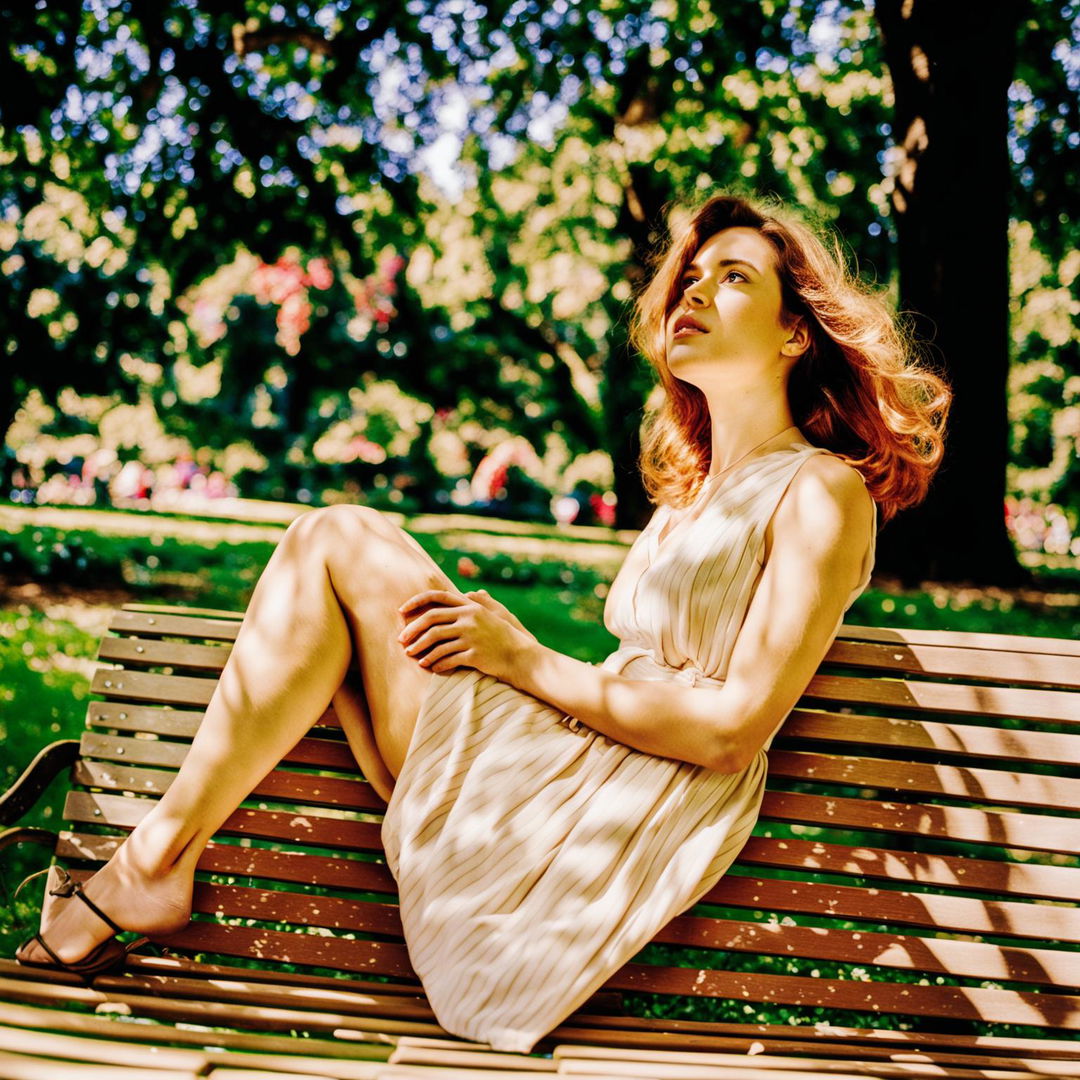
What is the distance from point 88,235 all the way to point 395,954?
544 inches

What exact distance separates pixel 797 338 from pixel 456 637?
1.23m

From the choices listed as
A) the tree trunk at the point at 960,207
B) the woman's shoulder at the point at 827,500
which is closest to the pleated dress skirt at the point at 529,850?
the woman's shoulder at the point at 827,500

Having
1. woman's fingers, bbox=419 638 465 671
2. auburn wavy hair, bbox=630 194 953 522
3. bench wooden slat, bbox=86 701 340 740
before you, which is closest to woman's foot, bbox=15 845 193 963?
bench wooden slat, bbox=86 701 340 740

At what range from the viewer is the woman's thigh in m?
2.37

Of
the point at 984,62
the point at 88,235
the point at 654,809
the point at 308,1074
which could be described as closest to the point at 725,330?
the point at 654,809

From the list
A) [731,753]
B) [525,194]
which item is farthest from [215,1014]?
[525,194]

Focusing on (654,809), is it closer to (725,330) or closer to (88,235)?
(725,330)

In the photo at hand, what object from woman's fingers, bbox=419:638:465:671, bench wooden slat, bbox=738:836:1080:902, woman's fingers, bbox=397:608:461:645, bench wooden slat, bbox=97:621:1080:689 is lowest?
bench wooden slat, bbox=738:836:1080:902

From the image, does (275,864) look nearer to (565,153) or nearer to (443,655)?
(443,655)

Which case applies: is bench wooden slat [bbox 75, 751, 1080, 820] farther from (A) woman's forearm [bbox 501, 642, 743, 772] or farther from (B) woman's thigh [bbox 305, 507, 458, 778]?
(A) woman's forearm [bbox 501, 642, 743, 772]

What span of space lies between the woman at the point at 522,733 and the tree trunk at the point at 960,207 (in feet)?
15.7

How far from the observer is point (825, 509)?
2.34 m

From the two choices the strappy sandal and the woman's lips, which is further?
the woman's lips

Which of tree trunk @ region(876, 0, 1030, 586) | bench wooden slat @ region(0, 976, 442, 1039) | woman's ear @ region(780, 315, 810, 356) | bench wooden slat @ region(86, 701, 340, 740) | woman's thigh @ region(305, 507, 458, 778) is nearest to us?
bench wooden slat @ region(0, 976, 442, 1039)
